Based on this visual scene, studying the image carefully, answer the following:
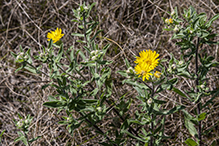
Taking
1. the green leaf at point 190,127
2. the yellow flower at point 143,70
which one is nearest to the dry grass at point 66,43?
the green leaf at point 190,127

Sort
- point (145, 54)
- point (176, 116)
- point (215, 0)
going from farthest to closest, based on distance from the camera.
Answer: point (215, 0) → point (176, 116) → point (145, 54)

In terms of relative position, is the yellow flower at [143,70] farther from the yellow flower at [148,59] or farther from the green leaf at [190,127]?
the green leaf at [190,127]

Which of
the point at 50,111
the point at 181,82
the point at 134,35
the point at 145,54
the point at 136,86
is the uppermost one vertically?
the point at 134,35

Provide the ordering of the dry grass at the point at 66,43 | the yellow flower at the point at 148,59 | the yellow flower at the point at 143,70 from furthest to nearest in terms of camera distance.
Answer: the dry grass at the point at 66,43, the yellow flower at the point at 148,59, the yellow flower at the point at 143,70

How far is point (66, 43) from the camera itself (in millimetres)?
5355

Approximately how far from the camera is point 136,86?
3.13 meters

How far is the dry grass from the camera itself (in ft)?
15.0

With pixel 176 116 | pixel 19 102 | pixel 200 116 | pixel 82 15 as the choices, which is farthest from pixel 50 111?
pixel 200 116

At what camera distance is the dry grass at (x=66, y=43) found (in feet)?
15.0

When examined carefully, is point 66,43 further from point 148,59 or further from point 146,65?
point 146,65

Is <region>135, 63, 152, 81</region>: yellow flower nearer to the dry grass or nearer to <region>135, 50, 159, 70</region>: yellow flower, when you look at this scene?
<region>135, 50, 159, 70</region>: yellow flower

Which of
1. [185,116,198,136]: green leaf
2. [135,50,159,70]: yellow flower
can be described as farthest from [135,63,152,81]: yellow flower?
[185,116,198,136]: green leaf

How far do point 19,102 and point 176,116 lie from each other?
359 centimetres

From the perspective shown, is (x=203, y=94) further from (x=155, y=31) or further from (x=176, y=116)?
(x=155, y=31)
